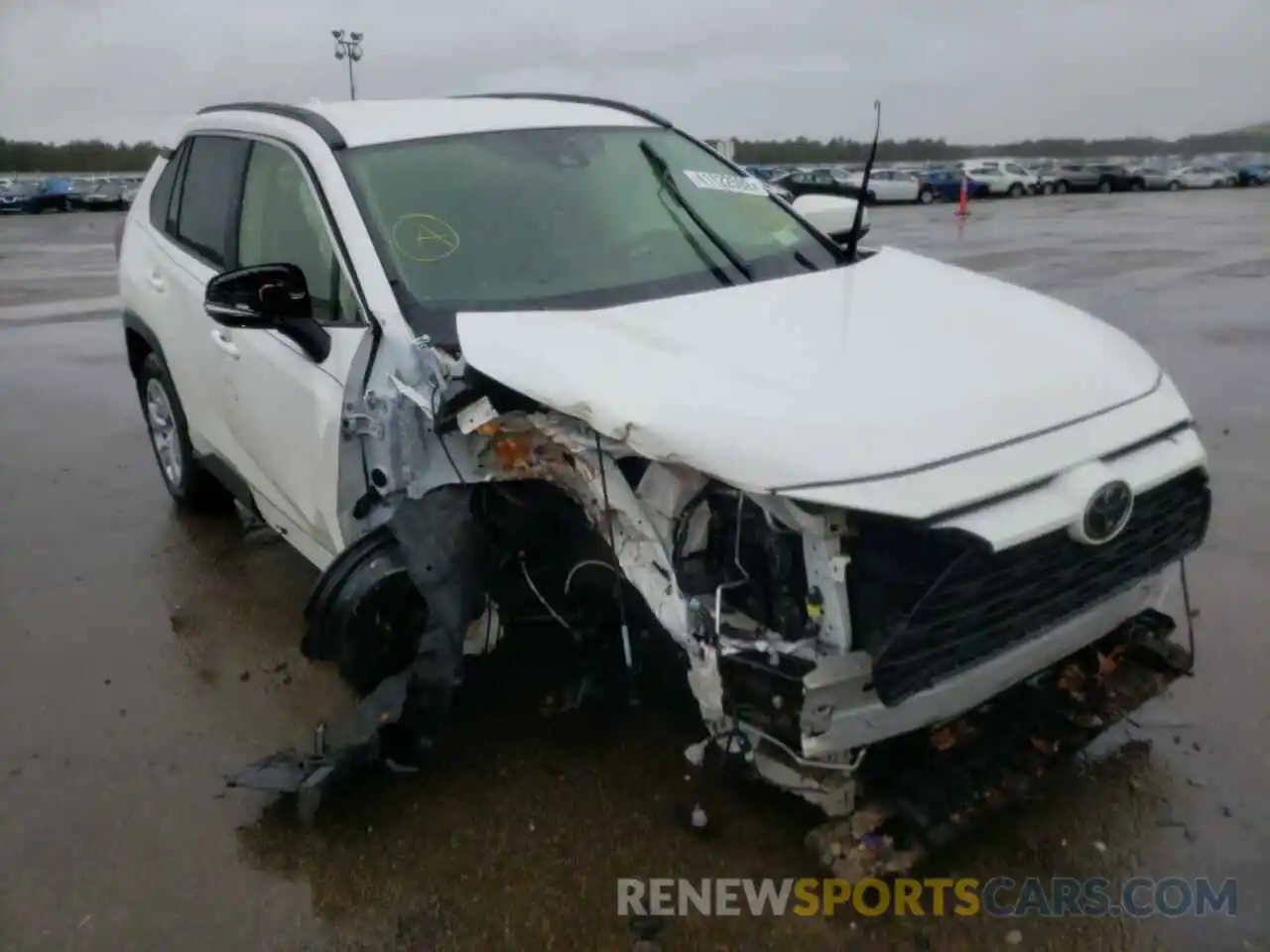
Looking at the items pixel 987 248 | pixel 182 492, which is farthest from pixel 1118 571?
pixel 987 248

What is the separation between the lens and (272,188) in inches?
167

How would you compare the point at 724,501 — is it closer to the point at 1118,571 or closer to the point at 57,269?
the point at 1118,571

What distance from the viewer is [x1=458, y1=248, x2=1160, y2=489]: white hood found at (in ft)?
8.43

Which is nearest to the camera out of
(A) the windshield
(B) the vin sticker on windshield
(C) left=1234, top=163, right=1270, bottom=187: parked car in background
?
(A) the windshield

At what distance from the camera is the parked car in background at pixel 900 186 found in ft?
129

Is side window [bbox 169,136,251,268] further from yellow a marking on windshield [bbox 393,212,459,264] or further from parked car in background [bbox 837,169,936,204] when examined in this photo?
parked car in background [bbox 837,169,936,204]

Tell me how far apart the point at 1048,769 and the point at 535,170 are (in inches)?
101

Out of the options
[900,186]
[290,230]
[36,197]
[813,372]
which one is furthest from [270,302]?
[36,197]

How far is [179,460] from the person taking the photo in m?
5.56

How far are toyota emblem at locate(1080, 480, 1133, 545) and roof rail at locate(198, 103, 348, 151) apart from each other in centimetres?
269

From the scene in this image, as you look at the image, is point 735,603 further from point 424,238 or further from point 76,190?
point 76,190

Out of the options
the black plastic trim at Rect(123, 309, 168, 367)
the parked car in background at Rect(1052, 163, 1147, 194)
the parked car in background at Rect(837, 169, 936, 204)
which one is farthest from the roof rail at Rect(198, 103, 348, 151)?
the parked car in background at Rect(1052, 163, 1147, 194)

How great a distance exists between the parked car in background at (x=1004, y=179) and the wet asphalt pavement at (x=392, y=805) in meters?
37.8

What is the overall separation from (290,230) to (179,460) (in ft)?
6.35
